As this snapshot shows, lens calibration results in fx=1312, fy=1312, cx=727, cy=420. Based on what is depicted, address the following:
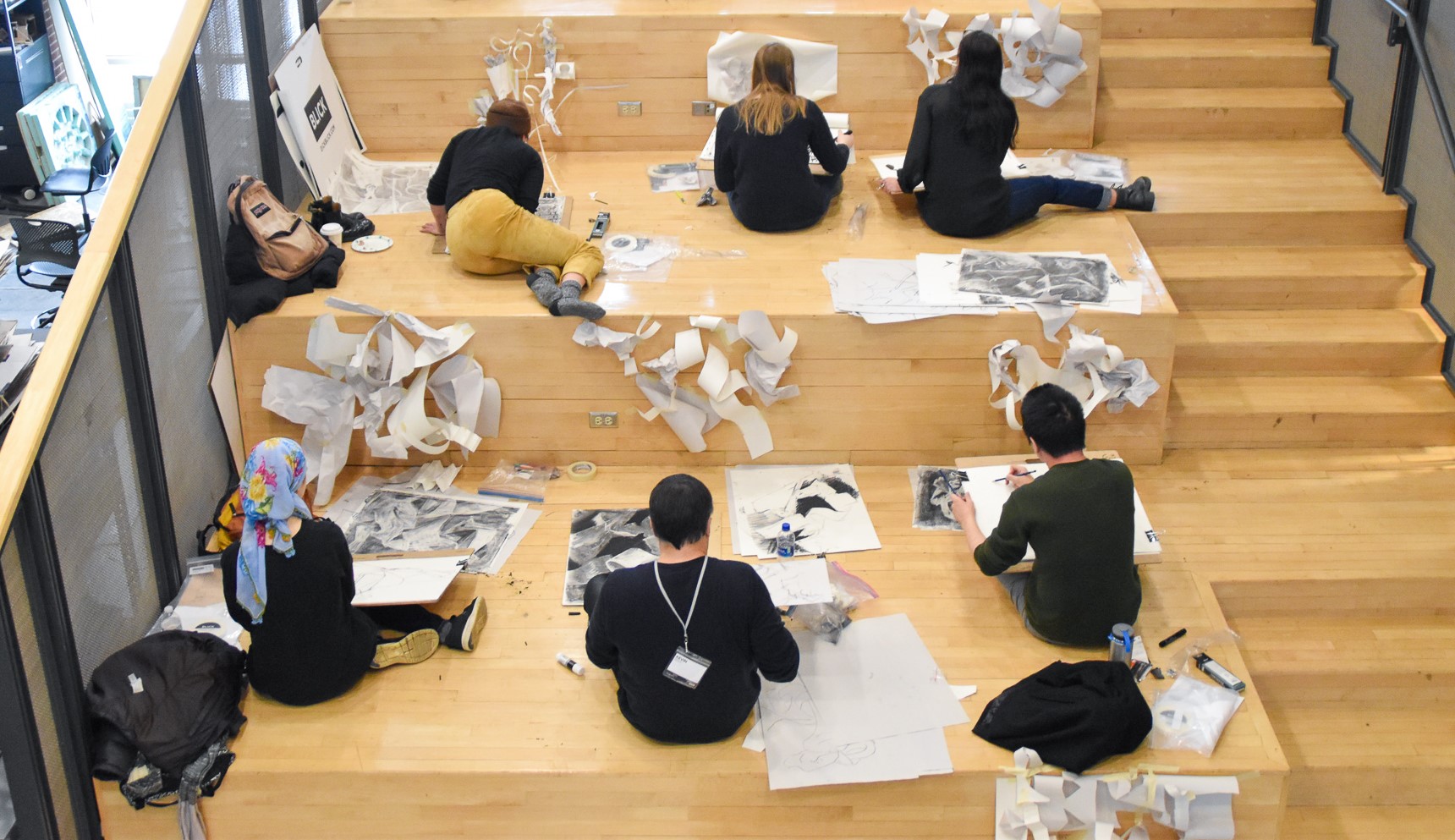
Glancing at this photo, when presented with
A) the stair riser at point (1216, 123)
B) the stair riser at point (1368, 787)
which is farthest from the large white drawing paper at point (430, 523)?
the stair riser at point (1216, 123)

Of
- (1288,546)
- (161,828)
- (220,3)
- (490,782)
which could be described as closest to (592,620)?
(490,782)

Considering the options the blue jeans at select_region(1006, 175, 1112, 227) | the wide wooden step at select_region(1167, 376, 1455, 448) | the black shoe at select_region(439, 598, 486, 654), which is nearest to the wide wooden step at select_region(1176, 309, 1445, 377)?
the wide wooden step at select_region(1167, 376, 1455, 448)

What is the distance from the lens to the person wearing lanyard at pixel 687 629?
10.2 feet

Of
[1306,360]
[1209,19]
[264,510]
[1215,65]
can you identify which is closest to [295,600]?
[264,510]

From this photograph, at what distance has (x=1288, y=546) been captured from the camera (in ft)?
13.9

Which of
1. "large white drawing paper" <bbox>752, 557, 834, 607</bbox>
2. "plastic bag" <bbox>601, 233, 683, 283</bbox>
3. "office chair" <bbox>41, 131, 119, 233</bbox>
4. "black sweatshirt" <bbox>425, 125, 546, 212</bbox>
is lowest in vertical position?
"large white drawing paper" <bbox>752, 557, 834, 607</bbox>

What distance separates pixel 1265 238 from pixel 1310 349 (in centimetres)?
58

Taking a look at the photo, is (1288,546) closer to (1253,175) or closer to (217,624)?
(1253,175)

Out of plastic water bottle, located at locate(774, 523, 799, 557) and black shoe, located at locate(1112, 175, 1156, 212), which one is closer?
plastic water bottle, located at locate(774, 523, 799, 557)

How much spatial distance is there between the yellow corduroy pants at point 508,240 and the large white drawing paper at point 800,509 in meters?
0.92

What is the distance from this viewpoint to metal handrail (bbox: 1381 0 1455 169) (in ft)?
15.7

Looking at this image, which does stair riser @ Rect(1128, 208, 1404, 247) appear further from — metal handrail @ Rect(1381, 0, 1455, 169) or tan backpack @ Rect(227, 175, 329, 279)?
tan backpack @ Rect(227, 175, 329, 279)

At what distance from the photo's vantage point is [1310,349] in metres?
4.85

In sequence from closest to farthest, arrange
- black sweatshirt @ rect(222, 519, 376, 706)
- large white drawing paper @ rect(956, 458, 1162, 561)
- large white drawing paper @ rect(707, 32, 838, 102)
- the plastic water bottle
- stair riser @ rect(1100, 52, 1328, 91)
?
black sweatshirt @ rect(222, 519, 376, 706) < large white drawing paper @ rect(956, 458, 1162, 561) < the plastic water bottle < large white drawing paper @ rect(707, 32, 838, 102) < stair riser @ rect(1100, 52, 1328, 91)
